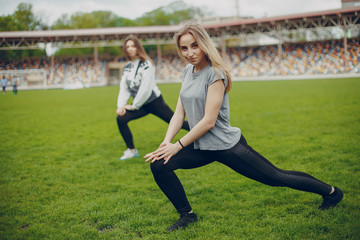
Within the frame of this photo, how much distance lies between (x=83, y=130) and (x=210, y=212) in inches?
252

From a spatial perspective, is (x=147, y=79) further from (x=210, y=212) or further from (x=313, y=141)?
(x=313, y=141)

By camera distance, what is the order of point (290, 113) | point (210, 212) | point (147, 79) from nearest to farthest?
1. point (210, 212)
2. point (147, 79)
3. point (290, 113)

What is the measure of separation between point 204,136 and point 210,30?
4119cm

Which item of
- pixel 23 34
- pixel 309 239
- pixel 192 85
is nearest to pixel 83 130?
pixel 192 85

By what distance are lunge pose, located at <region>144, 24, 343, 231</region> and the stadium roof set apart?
34.5 m

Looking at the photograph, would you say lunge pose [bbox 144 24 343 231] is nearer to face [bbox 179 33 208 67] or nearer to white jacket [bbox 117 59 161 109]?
face [bbox 179 33 208 67]

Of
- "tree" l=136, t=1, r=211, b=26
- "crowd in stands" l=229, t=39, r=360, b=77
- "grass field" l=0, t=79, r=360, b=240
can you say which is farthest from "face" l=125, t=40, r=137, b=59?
"tree" l=136, t=1, r=211, b=26

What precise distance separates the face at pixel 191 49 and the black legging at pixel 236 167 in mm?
796

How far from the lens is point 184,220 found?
3.05 m

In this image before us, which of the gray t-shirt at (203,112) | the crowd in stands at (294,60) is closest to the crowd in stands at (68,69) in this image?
the crowd in stands at (294,60)

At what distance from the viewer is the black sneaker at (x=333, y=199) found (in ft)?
10.3

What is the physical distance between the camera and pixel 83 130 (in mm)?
8938

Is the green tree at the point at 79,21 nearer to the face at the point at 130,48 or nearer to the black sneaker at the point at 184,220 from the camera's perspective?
the face at the point at 130,48

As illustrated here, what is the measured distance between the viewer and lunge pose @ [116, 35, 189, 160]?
5340 mm
